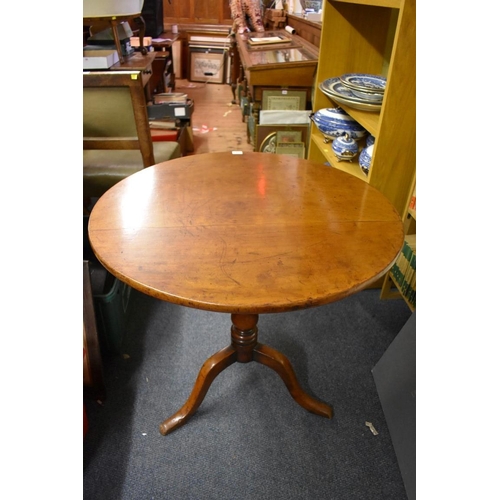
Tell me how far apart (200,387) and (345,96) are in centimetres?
129

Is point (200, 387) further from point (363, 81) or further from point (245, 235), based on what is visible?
point (363, 81)

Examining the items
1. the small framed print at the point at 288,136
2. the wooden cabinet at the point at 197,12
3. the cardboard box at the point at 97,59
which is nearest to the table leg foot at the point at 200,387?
the small framed print at the point at 288,136

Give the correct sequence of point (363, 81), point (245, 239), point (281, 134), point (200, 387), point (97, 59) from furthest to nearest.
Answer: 1. point (281, 134)
2. point (97, 59)
3. point (363, 81)
4. point (200, 387)
5. point (245, 239)

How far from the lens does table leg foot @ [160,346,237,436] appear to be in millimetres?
1155

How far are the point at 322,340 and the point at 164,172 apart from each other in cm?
94

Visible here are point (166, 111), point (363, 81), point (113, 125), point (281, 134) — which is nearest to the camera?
point (363, 81)

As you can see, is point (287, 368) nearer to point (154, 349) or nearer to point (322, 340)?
point (322, 340)

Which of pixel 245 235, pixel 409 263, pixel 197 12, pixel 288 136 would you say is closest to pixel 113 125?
pixel 288 136

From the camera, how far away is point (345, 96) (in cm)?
154

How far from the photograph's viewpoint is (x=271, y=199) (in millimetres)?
1002

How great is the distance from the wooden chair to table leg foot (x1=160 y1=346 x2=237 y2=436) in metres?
1.11

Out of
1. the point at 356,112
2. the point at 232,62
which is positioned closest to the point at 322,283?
the point at 356,112

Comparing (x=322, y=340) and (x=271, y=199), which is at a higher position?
(x=271, y=199)

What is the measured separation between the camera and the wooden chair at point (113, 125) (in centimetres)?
162
